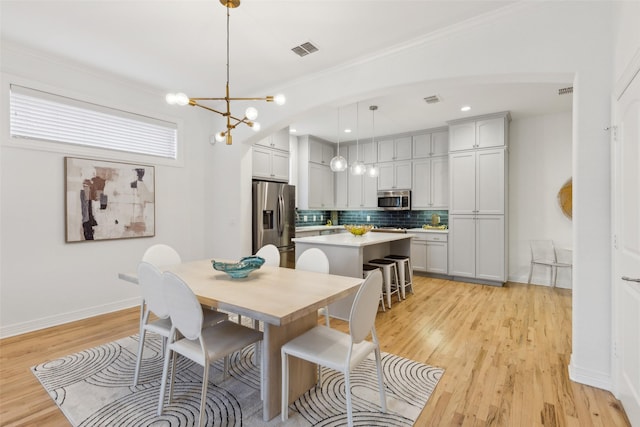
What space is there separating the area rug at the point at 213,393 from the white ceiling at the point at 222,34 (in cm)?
261

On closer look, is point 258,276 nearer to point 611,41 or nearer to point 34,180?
point 34,180

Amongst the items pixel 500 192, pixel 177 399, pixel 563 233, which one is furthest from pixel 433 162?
pixel 177 399

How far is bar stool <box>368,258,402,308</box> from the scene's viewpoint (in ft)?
12.8

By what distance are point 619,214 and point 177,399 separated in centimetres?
314

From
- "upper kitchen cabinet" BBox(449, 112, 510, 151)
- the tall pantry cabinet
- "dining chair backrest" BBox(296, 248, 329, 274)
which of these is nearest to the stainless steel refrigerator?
"dining chair backrest" BBox(296, 248, 329, 274)

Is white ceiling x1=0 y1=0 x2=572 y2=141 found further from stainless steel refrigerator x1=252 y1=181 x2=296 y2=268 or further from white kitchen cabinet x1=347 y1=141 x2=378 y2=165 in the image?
white kitchen cabinet x1=347 y1=141 x2=378 y2=165

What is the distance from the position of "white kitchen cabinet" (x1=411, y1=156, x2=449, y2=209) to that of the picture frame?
459cm

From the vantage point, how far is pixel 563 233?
4977mm

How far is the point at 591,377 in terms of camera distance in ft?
7.20

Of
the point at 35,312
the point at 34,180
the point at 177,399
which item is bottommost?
the point at 177,399

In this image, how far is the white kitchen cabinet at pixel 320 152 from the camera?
648cm

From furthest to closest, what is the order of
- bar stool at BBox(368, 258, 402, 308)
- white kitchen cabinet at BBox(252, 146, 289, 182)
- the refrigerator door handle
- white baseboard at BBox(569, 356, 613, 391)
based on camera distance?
1. the refrigerator door handle
2. white kitchen cabinet at BBox(252, 146, 289, 182)
3. bar stool at BBox(368, 258, 402, 308)
4. white baseboard at BBox(569, 356, 613, 391)

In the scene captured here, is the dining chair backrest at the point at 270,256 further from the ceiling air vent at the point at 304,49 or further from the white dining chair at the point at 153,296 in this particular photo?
the ceiling air vent at the point at 304,49

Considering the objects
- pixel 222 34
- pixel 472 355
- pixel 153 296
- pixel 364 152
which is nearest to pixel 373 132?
pixel 364 152
